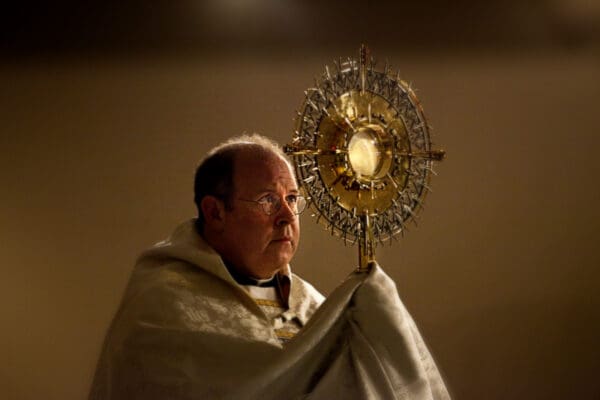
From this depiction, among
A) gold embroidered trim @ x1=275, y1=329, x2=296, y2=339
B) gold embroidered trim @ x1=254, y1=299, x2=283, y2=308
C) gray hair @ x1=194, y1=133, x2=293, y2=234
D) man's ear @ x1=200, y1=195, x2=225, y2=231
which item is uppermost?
gray hair @ x1=194, y1=133, x2=293, y2=234

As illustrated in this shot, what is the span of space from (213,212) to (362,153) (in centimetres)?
56

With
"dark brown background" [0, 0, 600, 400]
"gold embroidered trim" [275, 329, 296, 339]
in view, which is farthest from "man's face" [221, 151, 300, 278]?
"dark brown background" [0, 0, 600, 400]

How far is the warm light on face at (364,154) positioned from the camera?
7.75ft

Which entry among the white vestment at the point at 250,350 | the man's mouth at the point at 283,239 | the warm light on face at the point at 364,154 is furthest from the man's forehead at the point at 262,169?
the white vestment at the point at 250,350

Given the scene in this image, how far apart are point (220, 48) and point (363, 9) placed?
848 millimetres

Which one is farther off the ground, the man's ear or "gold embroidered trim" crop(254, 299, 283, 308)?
the man's ear

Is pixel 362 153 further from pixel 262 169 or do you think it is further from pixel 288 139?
pixel 288 139

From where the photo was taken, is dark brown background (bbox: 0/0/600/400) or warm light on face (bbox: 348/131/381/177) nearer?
warm light on face (bbox: 348/131/381/177)

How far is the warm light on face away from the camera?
2.36 m

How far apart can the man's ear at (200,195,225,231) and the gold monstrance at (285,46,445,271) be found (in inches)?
14.6

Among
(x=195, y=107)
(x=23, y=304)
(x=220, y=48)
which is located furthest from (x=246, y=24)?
(x=23, y=304)

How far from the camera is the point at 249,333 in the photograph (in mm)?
2291

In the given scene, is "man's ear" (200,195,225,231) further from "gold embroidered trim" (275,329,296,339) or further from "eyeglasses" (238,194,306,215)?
"gold embroidered trim" (275,329,296,339)

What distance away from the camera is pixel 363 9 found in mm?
4520
